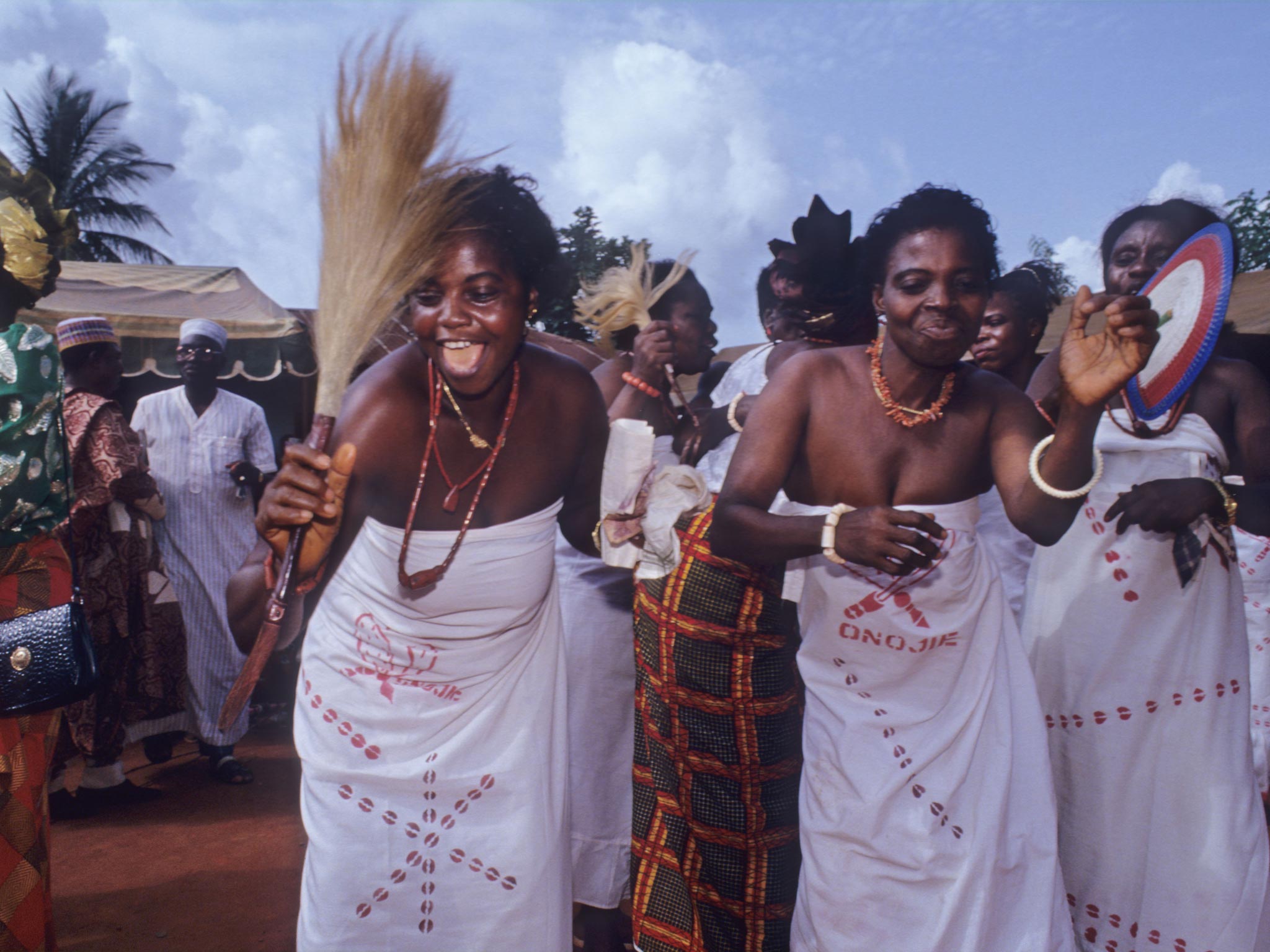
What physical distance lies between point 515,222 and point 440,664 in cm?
108

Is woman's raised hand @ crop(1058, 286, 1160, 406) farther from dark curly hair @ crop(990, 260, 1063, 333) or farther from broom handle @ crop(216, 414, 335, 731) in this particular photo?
dark curly hair @ crop(990, 260, 1063, 333)

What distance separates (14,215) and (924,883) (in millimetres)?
2818

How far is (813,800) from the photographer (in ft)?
7.74

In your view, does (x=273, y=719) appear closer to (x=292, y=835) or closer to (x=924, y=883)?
(x=292, y=835)

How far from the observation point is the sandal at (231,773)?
5.21 m

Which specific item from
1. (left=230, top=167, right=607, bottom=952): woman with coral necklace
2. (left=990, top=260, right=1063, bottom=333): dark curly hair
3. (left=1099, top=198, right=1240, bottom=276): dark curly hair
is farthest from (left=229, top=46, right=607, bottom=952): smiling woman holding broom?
(left=990, top=260, right=1063, bottom=333): dark curly hair

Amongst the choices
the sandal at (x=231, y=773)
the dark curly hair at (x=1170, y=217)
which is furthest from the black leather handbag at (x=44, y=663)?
the dark curly hair at (x=1170, y=217)

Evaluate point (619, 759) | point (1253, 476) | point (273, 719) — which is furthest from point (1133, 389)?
point (273, 719)

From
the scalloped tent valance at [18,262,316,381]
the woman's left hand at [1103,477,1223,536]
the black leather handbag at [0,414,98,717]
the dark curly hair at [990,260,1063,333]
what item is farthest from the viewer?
the scalloped tent valance at [18,262,316,381]

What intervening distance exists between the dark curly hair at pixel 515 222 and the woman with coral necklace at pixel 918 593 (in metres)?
0.67

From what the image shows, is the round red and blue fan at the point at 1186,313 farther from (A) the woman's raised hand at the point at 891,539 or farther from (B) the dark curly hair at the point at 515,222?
(B) the dark curly hair at the point at 515,222

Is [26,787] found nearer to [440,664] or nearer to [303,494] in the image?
[440,664]

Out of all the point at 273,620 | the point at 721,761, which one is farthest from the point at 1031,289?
the point at 273,620

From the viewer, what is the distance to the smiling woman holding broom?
210cm
